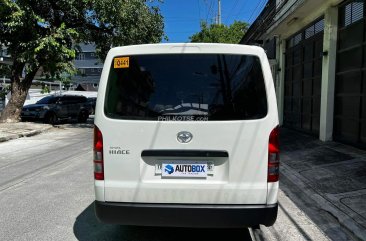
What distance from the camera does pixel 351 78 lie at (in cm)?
1028

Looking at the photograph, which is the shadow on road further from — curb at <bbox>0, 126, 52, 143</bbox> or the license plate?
curb at <bbox>0, 126, 52, 143</bbox>

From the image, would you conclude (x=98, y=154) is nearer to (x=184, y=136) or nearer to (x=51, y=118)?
(x=184, y=136)

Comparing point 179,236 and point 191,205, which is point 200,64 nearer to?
point 191,205

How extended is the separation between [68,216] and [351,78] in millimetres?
7832

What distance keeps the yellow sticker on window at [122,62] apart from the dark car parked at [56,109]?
1864cm

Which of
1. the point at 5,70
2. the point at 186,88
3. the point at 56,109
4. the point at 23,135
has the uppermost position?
the point at 5,70

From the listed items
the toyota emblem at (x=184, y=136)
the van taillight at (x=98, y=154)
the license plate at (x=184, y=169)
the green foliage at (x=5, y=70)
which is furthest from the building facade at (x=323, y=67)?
the green foliage at (x=5, y=70)

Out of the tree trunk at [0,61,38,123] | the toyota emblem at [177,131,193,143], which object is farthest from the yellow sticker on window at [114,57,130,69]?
the tree trunk at [0,61,38,123]

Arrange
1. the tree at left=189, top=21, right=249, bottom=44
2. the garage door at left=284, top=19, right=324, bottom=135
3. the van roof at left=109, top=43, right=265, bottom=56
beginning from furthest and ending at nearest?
1. the tree at left=189, top=21, right=249, bottom=44
2. the garage door at left=284, top=19, right=324, bottom=135
3. the van roof at left=109, top=43, right=265, bottom=56

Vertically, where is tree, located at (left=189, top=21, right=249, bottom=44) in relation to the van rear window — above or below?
above

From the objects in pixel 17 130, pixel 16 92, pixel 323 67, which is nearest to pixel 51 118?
pixel 16 92

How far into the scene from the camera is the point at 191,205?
3.82 m

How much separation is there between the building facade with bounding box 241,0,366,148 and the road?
15.5 feet

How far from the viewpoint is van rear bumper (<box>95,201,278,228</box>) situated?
149 inches
